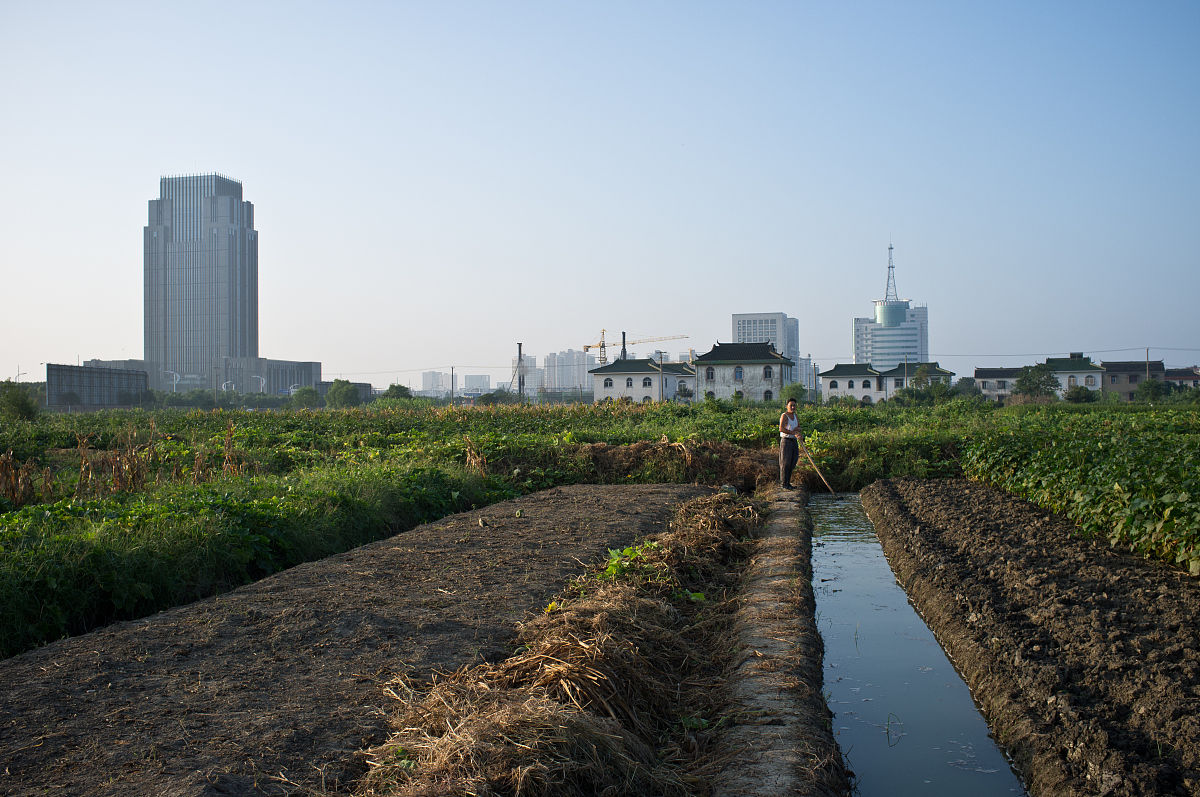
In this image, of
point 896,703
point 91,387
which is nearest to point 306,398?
point 91,387

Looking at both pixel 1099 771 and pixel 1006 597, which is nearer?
pixel 1099 771

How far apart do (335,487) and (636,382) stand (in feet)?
188

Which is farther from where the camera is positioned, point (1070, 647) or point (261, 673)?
point (1070, 647)

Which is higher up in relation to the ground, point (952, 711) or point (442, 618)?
point (442, 618)

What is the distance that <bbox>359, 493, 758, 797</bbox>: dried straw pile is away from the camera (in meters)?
3.18

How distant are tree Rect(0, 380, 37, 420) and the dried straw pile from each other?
116 ft

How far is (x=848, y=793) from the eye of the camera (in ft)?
12.5

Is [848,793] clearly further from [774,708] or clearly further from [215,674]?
[215,674]

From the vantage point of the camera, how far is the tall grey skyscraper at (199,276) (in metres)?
174

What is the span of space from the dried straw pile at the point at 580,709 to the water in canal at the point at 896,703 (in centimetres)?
85

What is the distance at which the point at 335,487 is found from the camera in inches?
396

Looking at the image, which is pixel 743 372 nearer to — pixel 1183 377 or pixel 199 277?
pixel 1183 377

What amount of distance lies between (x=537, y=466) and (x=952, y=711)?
37.8 ft

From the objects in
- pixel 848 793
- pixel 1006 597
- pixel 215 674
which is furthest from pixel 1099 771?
pixel 215 674
